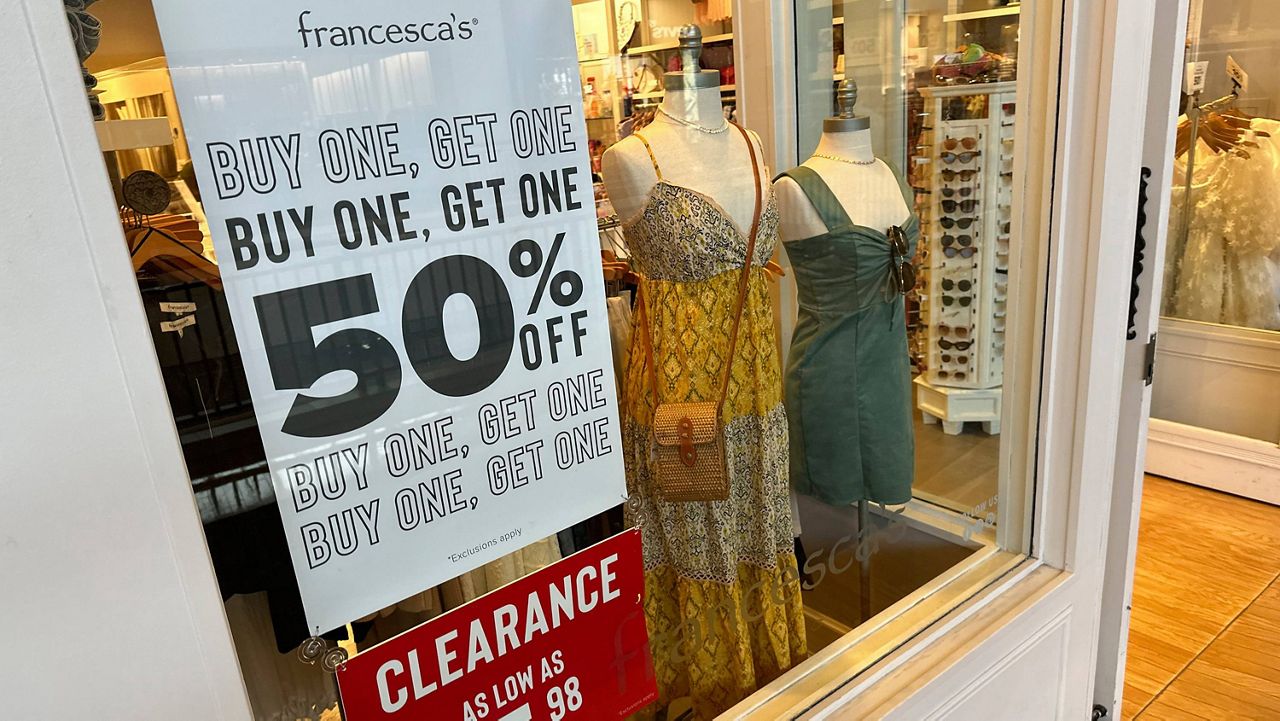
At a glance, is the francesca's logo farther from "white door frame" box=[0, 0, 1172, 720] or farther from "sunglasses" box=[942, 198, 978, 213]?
"sunglasses" box=[942, 198, 978, 213]

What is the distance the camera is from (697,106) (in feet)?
3.92

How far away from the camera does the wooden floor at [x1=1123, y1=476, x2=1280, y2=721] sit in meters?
1.98

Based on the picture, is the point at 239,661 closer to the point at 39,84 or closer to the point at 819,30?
the point at 39,84

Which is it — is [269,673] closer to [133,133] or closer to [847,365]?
[133,133]

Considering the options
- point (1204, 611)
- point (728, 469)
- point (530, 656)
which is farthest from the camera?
point (1204, 611)

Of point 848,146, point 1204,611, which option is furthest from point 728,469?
point 1204,611

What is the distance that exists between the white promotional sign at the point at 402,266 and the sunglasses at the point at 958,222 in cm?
95

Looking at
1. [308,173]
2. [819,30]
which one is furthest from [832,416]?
[308,173]

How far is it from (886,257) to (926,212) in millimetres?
178

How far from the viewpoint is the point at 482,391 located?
802mm

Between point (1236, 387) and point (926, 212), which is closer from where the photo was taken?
point (926, 212)

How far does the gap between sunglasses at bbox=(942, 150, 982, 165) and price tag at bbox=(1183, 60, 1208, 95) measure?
6.59 ft

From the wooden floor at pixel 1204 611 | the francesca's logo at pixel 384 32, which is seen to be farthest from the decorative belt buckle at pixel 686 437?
the wooden floor at pixel 1204 611

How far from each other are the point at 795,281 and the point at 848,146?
243 mm
